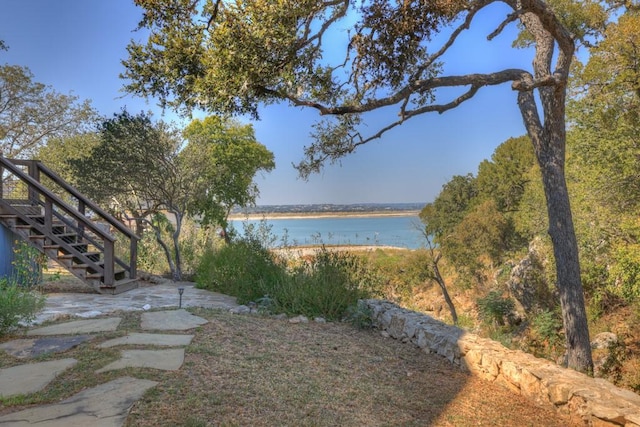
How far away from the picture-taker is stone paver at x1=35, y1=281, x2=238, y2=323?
5.20m

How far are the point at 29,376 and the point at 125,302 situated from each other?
10.0ft

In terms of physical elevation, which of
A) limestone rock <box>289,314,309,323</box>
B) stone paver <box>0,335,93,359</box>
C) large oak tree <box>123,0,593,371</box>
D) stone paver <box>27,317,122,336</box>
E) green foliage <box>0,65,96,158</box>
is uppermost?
green foliage <box>0,65,96,158</box>

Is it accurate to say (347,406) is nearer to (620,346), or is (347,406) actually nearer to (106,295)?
(106,295)

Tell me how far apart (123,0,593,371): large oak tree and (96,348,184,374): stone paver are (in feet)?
9.44

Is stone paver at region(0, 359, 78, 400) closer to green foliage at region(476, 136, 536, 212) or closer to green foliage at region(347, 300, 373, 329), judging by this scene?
green foliage at region(347, 300, 373, 329)

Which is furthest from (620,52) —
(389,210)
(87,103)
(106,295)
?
(389,210)

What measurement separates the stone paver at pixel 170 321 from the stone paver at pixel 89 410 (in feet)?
5.19

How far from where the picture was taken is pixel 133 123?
852 cm

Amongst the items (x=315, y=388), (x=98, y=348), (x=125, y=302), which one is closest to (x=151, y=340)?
(x=98, y=348)

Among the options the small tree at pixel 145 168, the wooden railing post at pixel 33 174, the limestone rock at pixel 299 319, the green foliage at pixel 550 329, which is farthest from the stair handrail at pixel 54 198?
the green foliage at pixel 550 329

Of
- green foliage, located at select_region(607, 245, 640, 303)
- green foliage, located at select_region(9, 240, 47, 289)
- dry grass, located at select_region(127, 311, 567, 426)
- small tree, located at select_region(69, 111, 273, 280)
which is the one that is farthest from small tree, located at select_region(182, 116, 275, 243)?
dry grass, located at select_region(127, 311, 567, 426)

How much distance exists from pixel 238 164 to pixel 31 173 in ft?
37.4

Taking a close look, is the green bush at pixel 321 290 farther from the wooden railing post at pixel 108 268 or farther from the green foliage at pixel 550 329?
the green foliage at pixel 550 329

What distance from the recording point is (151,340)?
3.79 metres
